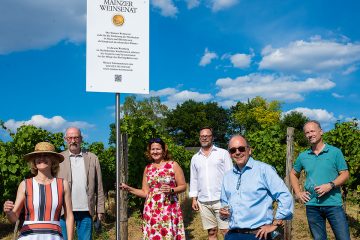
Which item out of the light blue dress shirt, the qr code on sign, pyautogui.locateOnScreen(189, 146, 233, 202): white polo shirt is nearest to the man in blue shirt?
the light blue dress shirt

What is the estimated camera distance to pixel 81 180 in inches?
182

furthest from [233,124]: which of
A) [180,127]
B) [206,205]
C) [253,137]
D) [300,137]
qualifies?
[206,205]

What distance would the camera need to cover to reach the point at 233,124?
59.2m

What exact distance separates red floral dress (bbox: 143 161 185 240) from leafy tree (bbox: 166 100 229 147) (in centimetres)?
4564

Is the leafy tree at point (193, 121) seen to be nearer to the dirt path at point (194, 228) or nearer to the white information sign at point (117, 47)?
the dirt path at point (194, 228)

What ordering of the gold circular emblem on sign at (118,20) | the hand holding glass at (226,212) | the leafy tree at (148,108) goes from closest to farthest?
the hand holding glass at (226,212)
the gold circular emblem on sign at (118,20)
the leafy tree at (148,108)

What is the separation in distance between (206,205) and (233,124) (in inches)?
2134

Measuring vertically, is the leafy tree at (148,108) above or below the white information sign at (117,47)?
above

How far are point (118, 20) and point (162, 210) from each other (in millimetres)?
Result: 2091

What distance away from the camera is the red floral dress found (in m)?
4.74

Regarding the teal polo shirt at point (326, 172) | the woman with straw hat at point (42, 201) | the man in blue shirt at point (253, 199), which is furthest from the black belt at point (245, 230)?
the teal polo shirt at point (326, 172)

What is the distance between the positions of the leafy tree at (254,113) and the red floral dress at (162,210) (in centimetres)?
5109

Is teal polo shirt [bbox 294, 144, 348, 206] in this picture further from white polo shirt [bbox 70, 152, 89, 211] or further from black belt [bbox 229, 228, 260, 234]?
white polo shirt [bbox 70, 152, 89, 211]

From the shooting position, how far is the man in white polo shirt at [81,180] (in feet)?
14.9
